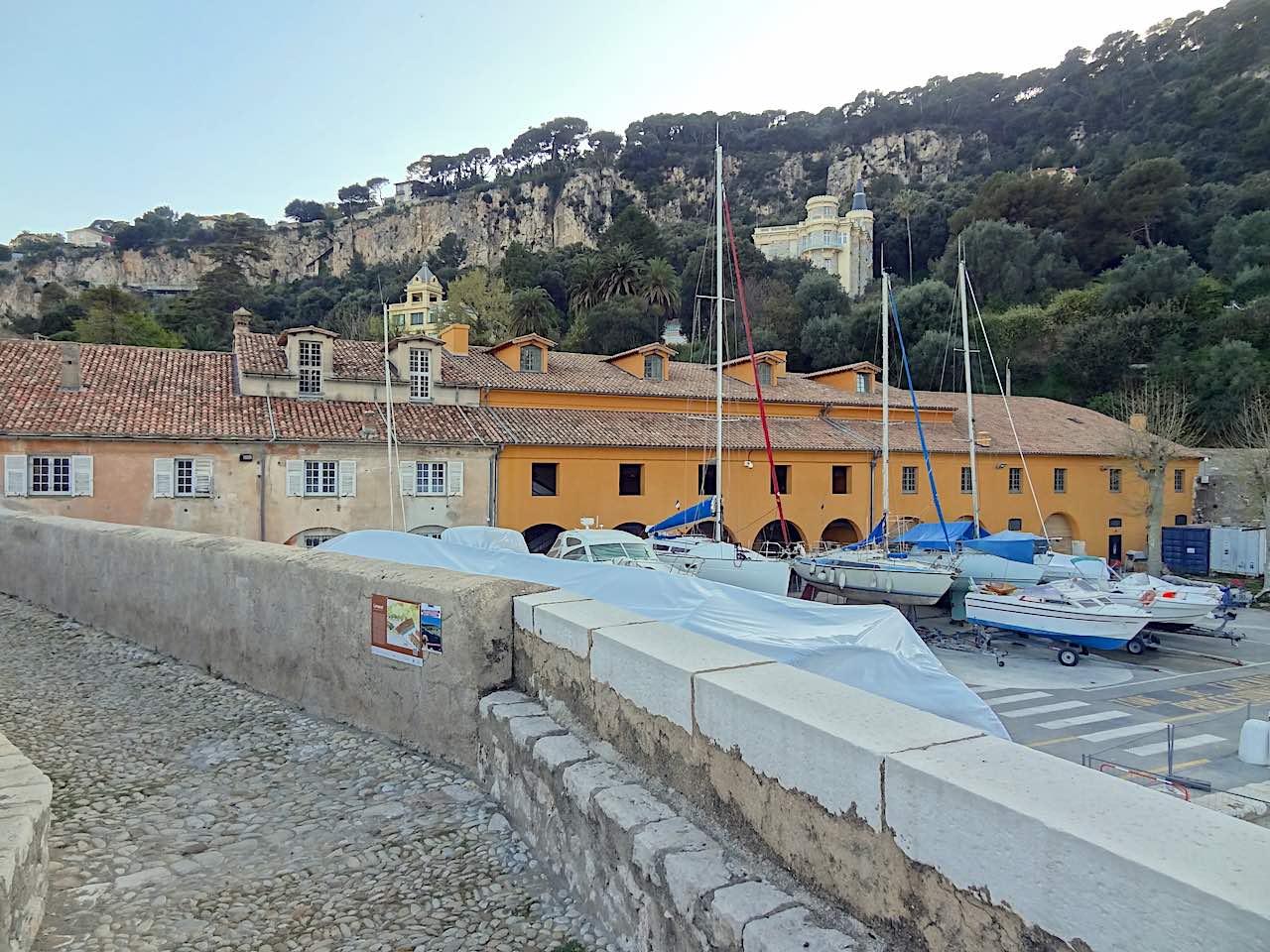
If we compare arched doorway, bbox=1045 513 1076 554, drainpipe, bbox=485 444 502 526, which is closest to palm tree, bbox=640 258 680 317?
arched doorway, bbox=1045 513 1076 554

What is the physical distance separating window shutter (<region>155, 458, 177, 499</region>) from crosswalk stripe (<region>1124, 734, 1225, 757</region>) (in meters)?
24.8

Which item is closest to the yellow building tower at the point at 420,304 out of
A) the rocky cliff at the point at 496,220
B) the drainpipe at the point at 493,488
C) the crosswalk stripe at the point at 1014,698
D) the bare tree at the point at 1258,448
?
the rocky cliff at the point at 496,220

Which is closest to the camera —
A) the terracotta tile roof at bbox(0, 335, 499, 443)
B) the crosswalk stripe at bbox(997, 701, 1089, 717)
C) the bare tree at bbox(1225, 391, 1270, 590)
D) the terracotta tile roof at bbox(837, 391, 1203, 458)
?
the crosswalk stripe at bbox(997, 701, 1089, 717)

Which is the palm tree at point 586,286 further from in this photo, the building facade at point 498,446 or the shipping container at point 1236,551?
the shipping container at point 1236,551

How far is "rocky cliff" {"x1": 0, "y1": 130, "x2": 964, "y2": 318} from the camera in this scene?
4769 inches

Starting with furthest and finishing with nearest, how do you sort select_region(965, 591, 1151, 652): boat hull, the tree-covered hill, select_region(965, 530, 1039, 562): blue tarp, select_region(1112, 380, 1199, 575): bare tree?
the tree-covered hill, select_region(1112, 380, 1199, 575): bare tree, select_region(965, 530, 1039, 562): blue tarp, select_region(965, 591, 1151, 652): boat hull

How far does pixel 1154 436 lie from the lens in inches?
1367

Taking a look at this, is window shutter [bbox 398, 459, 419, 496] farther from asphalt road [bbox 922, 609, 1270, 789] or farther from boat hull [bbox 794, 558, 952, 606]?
asphalt road [bbox 922, 609, 1270, 789]

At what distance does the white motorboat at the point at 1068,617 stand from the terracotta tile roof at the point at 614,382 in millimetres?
14995

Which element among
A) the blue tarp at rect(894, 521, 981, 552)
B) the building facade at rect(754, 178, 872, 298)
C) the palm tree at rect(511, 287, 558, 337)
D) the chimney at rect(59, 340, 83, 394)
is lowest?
the blue tarp at rect(894, 521, 981, 552)

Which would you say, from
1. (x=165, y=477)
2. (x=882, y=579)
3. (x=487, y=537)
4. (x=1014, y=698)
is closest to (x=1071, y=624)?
(x=1014, y=698)

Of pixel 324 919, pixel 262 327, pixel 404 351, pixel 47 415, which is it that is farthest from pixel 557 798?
pixel 262 327

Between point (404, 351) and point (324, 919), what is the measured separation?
88.9 ft

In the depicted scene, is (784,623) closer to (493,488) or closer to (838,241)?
(493,488)
